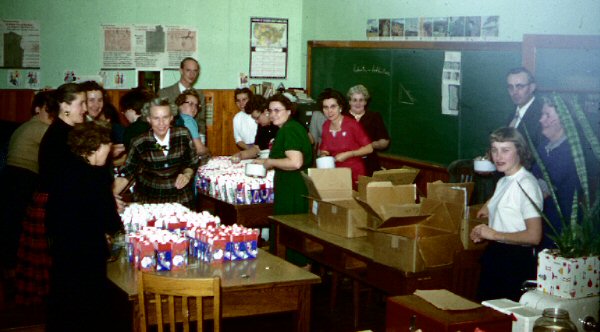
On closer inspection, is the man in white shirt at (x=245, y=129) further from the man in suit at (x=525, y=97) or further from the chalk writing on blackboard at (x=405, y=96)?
the man in suit at (x=525, y=97)

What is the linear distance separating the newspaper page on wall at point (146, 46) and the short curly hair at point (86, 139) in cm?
557

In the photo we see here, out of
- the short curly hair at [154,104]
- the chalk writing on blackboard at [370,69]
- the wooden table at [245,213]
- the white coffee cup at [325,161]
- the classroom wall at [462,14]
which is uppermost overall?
the classroom wall at [462,14]

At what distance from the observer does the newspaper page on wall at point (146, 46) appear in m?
9.62

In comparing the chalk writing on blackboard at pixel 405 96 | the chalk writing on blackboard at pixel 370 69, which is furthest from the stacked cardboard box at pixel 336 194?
the chalk writing on blackboard at pixel 370 69

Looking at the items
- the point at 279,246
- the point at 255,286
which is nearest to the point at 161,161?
the point at 279,246

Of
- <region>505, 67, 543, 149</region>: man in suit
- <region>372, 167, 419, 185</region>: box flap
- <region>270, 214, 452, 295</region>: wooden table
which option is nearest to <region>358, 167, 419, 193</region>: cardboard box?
<region>372, 167, 419, 185</region>: box flap

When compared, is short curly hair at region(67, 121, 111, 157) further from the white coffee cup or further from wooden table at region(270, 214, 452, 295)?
the white coffee cup

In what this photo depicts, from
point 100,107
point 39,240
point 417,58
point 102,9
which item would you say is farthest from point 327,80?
point 39,240

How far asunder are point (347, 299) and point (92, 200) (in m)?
2.81

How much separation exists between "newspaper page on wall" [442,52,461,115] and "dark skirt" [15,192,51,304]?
409cm

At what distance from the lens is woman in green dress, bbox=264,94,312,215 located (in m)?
6.12

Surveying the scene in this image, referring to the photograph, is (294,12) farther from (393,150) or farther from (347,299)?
(347,299)

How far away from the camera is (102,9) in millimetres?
9562

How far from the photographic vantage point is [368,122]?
7.75 metres
